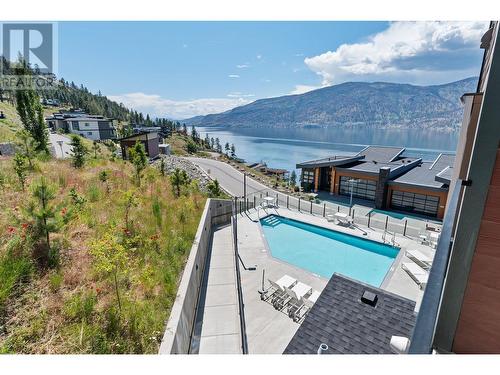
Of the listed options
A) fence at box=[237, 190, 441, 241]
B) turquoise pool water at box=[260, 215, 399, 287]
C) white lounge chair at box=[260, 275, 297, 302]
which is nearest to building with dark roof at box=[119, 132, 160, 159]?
fence at box=[237, 190, 441, 241]

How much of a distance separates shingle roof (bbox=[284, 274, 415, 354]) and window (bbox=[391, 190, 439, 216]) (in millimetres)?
15931

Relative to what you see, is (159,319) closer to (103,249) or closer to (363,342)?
(103,249)

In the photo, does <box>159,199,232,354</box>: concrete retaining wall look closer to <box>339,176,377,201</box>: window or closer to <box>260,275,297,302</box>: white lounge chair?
<box>260,275,297,302</box>: white lounge chair

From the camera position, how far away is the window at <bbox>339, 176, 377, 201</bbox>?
20.6 m

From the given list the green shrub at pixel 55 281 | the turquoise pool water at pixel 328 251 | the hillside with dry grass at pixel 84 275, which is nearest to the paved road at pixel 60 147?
the hillside with dry grass at pixel 84 275

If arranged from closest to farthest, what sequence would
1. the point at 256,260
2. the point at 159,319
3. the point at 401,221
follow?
the point at 159,319 < the point at 256,260 < the point at 401,221

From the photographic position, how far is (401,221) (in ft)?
54.4

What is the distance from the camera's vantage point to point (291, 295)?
8516 mm

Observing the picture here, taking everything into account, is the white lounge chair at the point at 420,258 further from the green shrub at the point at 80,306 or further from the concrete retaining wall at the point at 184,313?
the green shrub at the point at 80,306

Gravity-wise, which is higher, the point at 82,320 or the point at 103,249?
the point at 103,249

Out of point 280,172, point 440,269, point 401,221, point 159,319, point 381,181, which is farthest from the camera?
point 280,172

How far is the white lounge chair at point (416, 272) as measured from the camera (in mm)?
9273

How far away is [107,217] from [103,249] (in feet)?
9.69

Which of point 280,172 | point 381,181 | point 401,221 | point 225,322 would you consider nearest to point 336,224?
point 401,221
